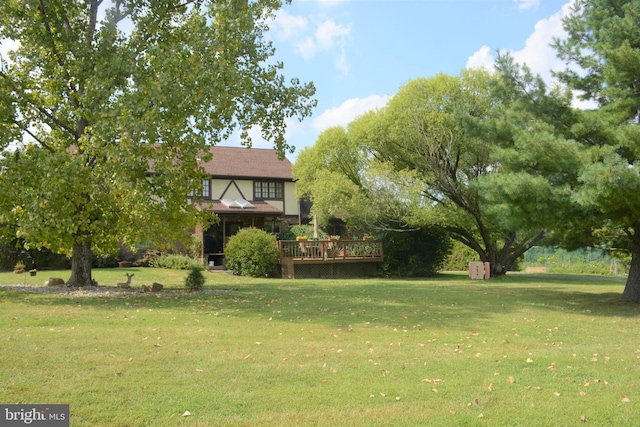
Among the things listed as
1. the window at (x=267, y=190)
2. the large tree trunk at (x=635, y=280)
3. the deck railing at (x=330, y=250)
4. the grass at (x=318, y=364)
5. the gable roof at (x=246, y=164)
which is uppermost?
the gable roof at (x=246, y=164)

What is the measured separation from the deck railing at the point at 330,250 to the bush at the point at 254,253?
0.86m

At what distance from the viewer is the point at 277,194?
34.1 meters

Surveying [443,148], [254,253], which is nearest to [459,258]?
[443,148]

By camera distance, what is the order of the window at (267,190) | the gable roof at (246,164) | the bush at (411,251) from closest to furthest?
the bush at (411,251) < the gable roof at (246,164) < the window at (267,190)

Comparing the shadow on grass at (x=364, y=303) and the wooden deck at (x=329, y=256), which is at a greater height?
the wooden deck at (x=329, y=256)

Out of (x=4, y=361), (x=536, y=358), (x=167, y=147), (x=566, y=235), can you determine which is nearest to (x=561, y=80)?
(x=566, y=235)

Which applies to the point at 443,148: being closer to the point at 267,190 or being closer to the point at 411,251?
the point at 411,251

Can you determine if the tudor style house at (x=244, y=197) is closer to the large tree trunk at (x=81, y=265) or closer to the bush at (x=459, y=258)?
Result: the bush at (x=459, y=258)

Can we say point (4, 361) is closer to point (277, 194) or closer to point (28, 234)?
point (28, 234)

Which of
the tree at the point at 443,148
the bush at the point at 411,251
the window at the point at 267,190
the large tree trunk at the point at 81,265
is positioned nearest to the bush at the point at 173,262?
the window at the point at 267,190

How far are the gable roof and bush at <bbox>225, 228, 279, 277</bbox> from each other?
30.0ft

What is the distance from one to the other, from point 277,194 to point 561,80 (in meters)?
21.8

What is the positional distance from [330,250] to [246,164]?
1176 centimetres

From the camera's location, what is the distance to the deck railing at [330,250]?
81.6 ft
